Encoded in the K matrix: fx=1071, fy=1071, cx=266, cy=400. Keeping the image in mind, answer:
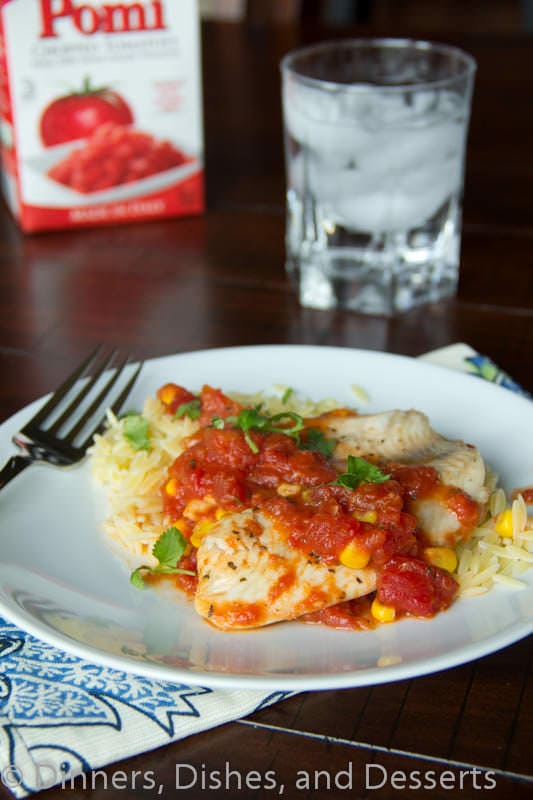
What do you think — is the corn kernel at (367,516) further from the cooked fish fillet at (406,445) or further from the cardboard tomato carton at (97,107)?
the cardboard tomato carton at (97,107)

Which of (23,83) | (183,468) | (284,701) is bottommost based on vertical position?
(284,701)

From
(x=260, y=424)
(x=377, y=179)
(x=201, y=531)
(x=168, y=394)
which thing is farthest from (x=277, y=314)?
(x=201, y=531)

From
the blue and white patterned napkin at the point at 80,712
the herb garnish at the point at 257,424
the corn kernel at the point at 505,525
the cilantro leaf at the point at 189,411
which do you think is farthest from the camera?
the cilantro leaf at the point at 189,411

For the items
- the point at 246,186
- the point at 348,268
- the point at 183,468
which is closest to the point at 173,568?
the point at 183,468

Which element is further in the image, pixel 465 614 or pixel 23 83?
pixel 23 83

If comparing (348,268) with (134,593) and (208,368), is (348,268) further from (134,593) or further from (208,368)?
(134,593)

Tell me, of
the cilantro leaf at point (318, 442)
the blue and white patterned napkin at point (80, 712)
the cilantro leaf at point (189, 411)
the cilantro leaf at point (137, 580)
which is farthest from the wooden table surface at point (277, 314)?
the cilantro leaf at point (189, 411)
